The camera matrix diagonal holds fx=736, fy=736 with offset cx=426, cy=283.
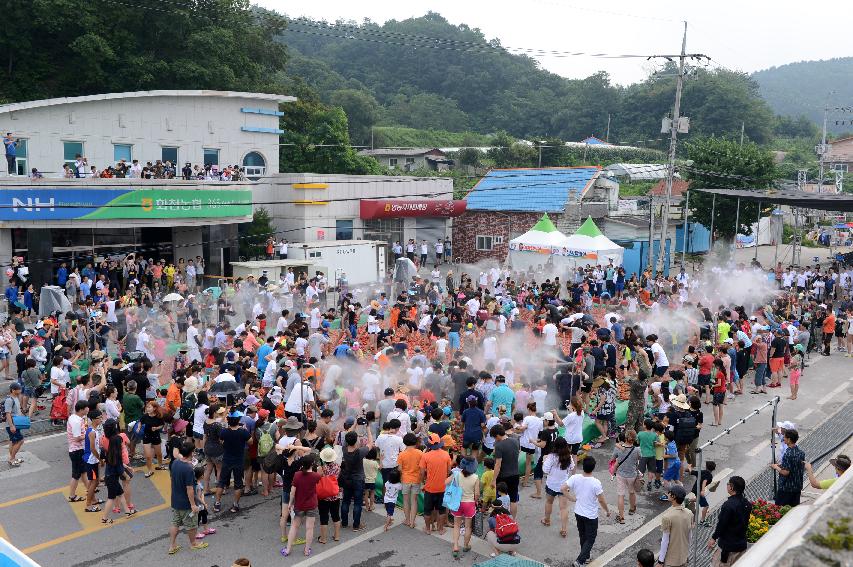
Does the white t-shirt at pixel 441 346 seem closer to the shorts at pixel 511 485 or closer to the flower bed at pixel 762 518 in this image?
the shorts at pixel 511 485

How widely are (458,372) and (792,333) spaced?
9401mm

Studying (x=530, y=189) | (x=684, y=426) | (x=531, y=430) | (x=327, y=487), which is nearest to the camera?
(x=327, y=487)

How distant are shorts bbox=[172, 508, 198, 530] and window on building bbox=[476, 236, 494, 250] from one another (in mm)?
29172

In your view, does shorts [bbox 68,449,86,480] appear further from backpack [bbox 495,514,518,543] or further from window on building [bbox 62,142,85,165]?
window on building [bbox 62,142,85,165]

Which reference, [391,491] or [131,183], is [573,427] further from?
[131,183]

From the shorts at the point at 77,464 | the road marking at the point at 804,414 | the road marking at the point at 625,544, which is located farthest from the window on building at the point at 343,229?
the road marking at the point at 625,544

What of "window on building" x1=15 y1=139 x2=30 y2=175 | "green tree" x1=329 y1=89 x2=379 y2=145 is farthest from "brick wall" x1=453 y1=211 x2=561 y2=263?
"green tree" x1=329 y1=89 x2=379 y2=145

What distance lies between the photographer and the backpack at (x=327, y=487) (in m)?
9.21

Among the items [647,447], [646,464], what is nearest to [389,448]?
[647,447]

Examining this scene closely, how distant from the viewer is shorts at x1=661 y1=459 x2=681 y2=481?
35.0ft

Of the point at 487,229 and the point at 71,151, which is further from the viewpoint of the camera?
the point at 487,229

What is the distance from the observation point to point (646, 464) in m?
10.7

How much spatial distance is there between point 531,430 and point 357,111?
6532 cm

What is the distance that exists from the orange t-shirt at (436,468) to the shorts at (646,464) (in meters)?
3.05
